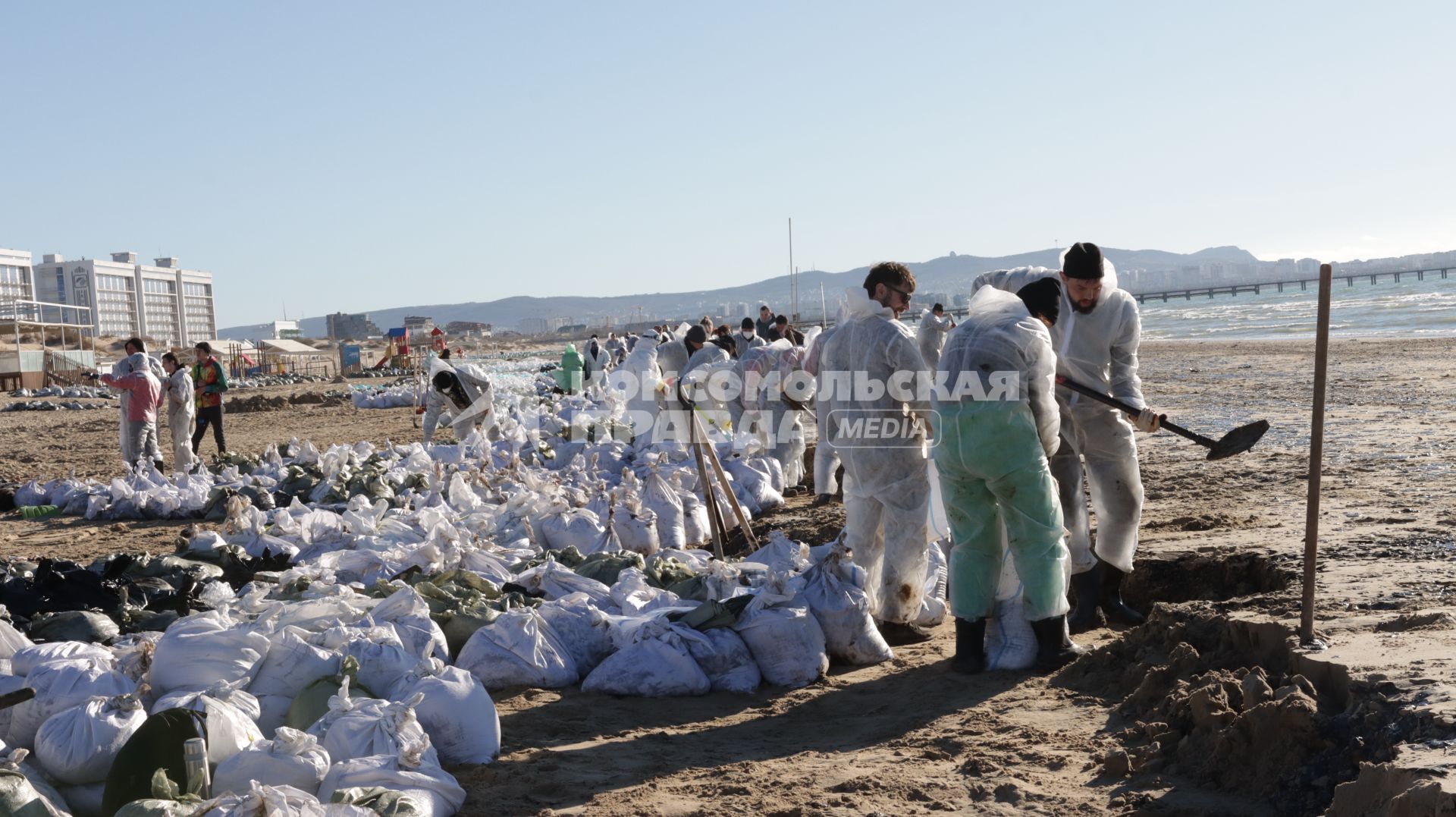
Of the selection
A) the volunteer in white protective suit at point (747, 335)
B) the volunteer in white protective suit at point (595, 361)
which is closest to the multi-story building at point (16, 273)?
the volunteer in white protective suit at point (595, 361)

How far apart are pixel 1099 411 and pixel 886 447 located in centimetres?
91

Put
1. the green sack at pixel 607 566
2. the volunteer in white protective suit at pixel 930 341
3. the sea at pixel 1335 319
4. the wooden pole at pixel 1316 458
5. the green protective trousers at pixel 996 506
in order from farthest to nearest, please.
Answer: the sea at pixel 1335 319 < the volunteer in white protective suit at pixel 930 341 < the green sack at pixel 607 566 < the green protective trousers at pixel 996 506 < the wooden pole at pixel 1316 458

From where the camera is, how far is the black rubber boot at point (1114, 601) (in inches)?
217

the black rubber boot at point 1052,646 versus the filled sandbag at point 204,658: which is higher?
the filled sandbag at point 204,658

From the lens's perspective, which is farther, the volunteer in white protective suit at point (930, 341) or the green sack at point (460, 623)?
the volunteer in white protective suit at point (930, 341)

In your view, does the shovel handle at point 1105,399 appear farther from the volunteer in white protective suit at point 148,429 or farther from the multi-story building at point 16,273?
the multi-story building at point 16,273

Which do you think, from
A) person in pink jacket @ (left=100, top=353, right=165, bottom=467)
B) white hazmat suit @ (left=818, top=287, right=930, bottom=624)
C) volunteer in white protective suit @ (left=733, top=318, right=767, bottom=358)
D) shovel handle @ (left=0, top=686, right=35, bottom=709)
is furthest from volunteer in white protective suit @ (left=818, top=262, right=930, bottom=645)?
person in pink jacket @ (left=100, top=353, right=165, bottom=467)

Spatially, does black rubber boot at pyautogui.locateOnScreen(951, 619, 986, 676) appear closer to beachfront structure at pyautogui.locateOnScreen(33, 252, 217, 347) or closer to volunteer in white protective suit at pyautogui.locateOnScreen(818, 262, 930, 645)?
volunteer in white protective suit at pyautogui.locateOnScreen(818, 262, 930, 645)

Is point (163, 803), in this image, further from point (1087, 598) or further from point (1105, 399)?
point (1087, 598)

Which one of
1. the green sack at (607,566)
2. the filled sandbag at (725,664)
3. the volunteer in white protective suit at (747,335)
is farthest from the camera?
the volunteer in white protective suit at (747,335)

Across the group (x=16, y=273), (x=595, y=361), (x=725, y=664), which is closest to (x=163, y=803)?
(x=725, y=664)

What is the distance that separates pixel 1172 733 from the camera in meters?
3.67

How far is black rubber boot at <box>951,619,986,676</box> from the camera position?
4727 mm

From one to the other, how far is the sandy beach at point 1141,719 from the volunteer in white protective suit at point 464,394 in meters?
7.72
